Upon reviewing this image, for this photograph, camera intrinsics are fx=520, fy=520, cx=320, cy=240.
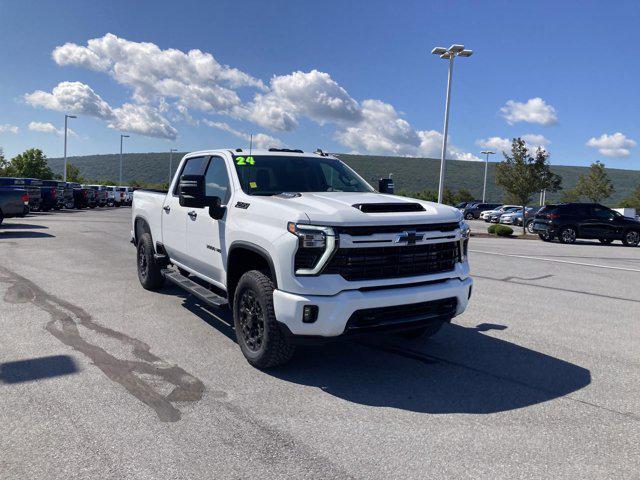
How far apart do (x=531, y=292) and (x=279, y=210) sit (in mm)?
6039

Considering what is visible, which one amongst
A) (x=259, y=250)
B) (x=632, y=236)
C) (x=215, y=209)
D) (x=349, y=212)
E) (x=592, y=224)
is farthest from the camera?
(x=592, y=224)

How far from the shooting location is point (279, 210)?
4352 millimetres

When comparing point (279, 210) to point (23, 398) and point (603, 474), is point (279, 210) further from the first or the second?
point (603, 474)

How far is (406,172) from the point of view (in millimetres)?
132875

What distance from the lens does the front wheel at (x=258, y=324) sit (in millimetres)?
4320

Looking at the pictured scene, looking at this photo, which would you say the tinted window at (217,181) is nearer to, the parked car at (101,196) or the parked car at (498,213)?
the parked car at (101,196)

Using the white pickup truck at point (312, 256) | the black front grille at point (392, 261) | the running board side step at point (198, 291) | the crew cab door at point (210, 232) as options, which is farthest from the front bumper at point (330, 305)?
the crew cab door at point (210, 232)

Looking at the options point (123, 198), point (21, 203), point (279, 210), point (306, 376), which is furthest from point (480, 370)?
point (123, 198)

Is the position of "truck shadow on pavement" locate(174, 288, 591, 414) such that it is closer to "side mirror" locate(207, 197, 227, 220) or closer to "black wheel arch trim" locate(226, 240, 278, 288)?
"black wheel arch trim" locate(226, 240, 278, 288)

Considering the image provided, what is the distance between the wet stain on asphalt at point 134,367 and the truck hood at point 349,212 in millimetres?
1674

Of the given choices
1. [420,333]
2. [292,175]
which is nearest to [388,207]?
[292,175]

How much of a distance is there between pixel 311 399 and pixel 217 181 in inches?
108

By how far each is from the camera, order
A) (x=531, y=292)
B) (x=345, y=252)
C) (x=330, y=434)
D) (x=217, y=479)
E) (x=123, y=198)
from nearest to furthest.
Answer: (x=217, y=479), (x=330, y=434), (x=345, y=252), (x=531, y=292), (x=123, y=198)

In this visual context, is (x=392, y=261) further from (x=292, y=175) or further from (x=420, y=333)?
(x=292, y=175)
